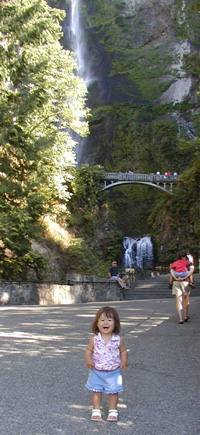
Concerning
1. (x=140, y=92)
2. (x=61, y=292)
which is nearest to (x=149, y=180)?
(x=140, y=92)

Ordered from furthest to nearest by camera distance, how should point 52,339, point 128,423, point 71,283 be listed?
point 71,283 < point 52,339 < point 128,423

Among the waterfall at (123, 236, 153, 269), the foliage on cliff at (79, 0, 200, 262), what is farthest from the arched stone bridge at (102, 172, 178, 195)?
the waterfall at (123, 236, 153, 269)

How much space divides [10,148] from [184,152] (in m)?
43.5

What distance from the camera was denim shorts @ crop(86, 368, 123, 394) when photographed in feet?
12.8

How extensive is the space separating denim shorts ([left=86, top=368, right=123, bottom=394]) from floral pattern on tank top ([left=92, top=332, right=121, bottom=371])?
0.04m

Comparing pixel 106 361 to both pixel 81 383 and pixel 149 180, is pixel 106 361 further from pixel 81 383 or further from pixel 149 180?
pixel 149 180

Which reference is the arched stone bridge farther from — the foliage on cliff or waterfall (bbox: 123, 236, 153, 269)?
waterfall (bbox: 123, 236, 153, 269)

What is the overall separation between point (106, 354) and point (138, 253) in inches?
1647

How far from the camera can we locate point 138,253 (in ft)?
150

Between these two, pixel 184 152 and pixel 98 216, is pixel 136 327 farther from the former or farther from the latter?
pixel 184 152

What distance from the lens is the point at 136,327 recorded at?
9.48 m

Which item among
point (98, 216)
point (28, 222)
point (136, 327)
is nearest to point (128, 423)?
point (136, 327)

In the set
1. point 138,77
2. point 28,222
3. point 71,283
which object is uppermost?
point 138,77

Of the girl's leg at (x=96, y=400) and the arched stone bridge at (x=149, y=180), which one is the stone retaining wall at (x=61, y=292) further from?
the arched stone bridge at (x=149, y=180)
